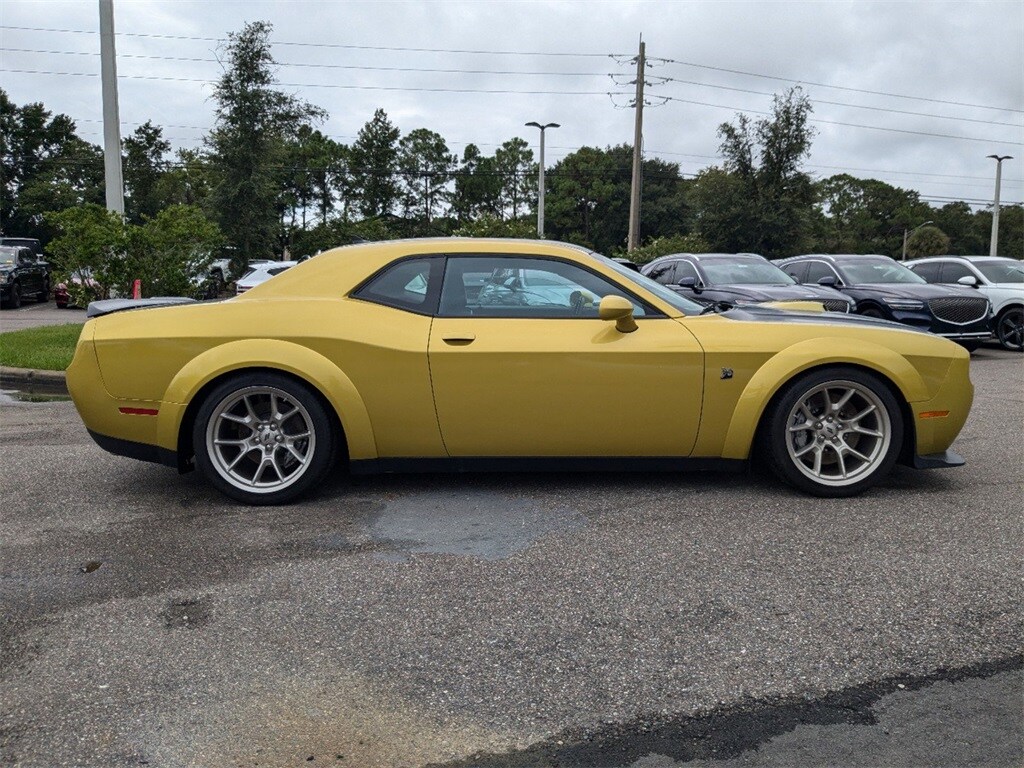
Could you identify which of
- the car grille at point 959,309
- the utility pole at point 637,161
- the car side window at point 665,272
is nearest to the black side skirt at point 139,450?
the car side window at point 665,272

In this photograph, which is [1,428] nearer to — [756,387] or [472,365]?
[472,365]

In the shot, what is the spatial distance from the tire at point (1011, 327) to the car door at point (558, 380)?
450 inches

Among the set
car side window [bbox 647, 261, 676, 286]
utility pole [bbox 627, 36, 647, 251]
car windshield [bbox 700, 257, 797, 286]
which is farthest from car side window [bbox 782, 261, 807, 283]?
utility pole [bbox 627, 36, 647, 251]

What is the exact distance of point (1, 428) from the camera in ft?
23.7

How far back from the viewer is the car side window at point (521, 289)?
494 centimetres

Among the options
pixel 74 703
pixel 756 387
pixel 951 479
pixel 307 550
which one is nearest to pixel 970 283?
pixel 951 479

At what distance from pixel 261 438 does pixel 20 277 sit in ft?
76.0

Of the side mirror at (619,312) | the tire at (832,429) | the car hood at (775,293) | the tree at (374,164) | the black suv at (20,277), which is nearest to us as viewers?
the side mirror at (619,312)

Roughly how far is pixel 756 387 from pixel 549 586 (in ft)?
5.91

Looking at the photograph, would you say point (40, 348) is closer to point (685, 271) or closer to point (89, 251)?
point (89, 251)

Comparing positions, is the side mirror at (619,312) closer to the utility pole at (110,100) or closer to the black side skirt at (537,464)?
the black side skirt at (537,464)

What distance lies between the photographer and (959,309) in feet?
41.4

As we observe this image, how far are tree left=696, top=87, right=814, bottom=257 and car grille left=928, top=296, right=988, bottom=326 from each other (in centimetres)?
2498

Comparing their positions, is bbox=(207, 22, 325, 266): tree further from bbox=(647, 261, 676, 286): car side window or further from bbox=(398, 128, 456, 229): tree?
bbox=(398, 128, 456, 229): tree
